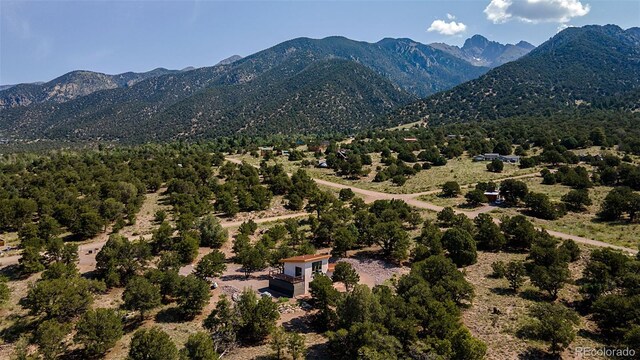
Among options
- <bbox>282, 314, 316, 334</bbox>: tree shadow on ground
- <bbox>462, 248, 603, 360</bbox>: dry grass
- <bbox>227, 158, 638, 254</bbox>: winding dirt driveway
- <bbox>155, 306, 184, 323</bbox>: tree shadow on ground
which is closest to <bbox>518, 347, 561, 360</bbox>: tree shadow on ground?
<bbox>462, 248, 603, 360</bbox>: dry grass

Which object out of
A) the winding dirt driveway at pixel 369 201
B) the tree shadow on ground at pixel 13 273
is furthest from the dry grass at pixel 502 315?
the tree shadow on ground at pixel 13 273


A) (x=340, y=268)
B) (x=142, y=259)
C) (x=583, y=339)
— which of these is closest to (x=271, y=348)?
(x=340, y=268)

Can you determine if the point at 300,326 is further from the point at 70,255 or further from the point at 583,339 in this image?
the point at 70,255

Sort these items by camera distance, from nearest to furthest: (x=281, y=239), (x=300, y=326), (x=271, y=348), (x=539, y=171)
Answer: (x=271, y=348), (x=300, y=326), (x=281, y=239), (x=539, y=171)

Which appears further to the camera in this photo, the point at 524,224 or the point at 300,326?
the point at 524,224

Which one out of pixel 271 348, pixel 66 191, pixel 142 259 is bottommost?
pixel 271 348

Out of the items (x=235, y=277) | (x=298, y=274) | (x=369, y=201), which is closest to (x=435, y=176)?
(x=369, y=201)

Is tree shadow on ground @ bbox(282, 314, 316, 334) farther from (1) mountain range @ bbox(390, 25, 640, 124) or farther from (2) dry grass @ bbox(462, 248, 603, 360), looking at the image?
(1) mountain range @ bbox(390, 25, 640, 124)

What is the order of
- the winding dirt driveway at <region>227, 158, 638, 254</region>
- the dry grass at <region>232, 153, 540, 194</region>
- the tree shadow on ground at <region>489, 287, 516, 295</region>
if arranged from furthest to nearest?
the dry grass at <region>232, 153, 540, 194</region>, the winding dirt driveway at <region>227, 158, 638, 254</region>, the tree shadow on ground at <region>489, 287, 516, 295</region>
